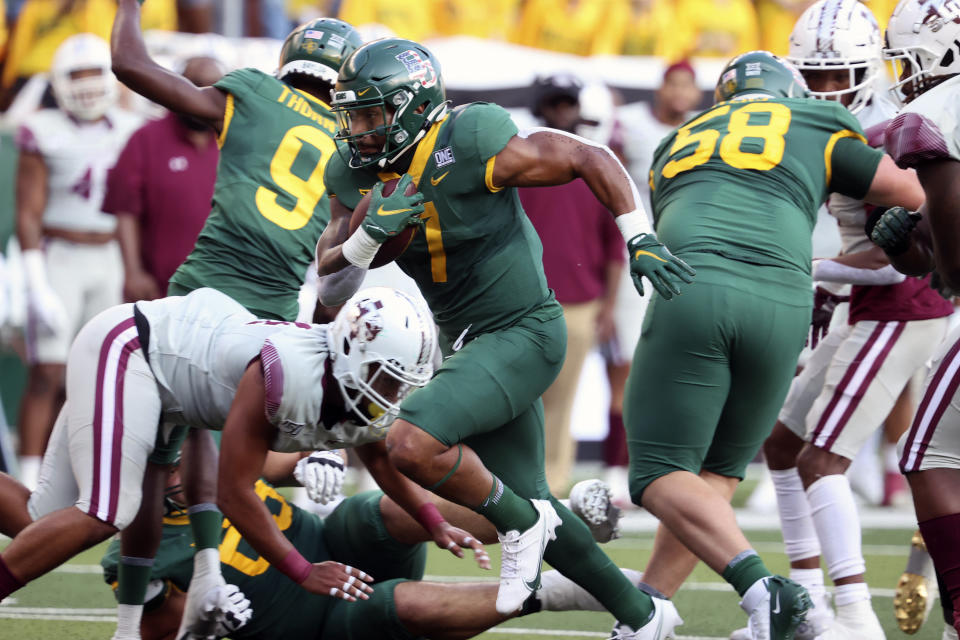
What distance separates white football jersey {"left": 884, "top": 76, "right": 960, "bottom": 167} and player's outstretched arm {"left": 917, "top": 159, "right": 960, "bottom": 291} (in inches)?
1.1

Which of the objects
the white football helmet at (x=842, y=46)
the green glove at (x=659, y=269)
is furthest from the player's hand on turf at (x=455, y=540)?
the white football helmet at (x=842, y=46)

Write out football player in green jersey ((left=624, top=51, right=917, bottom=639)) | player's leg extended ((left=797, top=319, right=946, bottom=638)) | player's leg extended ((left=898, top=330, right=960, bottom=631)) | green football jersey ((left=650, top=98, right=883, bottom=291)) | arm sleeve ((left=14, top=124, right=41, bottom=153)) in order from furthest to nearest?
arm sleeve ((left=14, top=124, right=41, bottom=153)), player's leg extended ((left=797, top=319, right=946, bottom=638)), green football jersey ((left=650, top=98, right=883, bottom=291)), football player in green jersey ((left=624, top=51, right=917, bottom=639)), player's leg extended ((left=898, top=330, right=960, bottom=631))

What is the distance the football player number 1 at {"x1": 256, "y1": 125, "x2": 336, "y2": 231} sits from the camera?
458 cm

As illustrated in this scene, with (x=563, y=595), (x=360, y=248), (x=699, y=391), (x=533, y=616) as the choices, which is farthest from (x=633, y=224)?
(x=533, y=616)

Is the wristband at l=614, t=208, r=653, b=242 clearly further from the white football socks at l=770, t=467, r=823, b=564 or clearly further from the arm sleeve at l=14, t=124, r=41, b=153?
the arm sleeve at l=14, t=124, r=41, b=153

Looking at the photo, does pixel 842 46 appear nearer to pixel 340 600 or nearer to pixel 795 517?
pixel 795 517

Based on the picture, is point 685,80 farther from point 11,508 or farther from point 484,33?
point 11,508

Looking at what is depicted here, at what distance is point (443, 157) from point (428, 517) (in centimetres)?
98

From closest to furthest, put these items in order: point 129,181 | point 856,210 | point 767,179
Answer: point 767,179 < point 856,210 < point 129,181

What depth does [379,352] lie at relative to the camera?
346cm

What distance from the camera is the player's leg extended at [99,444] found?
359cm

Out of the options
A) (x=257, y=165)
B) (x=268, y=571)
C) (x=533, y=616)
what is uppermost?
(x=257, y=165)

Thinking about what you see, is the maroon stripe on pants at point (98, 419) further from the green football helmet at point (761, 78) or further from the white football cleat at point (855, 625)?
the white football cleat at point (855, 625)

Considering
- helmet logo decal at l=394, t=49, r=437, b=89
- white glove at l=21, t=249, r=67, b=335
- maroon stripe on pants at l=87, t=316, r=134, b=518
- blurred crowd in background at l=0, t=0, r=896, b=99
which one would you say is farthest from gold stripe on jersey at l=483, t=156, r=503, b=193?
blurred crowd in background at l=0, t=0, r=896, b=99
